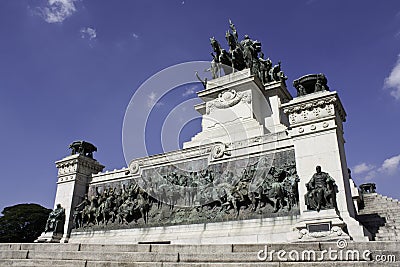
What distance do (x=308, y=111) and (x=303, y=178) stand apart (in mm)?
3118

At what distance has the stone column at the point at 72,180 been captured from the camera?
22.3 metres

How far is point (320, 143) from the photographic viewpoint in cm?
1477

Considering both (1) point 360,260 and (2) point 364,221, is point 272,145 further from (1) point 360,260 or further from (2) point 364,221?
(1) point 360,260

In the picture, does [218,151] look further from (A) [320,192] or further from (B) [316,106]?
(A) [320,192]

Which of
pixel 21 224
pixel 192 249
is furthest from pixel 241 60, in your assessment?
pixel 21 224

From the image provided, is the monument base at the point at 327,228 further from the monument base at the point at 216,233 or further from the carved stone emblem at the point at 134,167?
the carved stone emblem at the point at 134,167

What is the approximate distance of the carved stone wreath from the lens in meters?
24.5

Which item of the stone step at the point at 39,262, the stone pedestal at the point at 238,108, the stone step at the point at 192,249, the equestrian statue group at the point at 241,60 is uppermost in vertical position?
the equestrian statue group at the point at 241,60

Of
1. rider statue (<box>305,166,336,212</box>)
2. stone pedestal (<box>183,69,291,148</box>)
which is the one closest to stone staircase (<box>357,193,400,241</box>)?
rider statue (<box>305,166,336,212</box>)

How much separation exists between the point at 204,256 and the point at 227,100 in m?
18.6

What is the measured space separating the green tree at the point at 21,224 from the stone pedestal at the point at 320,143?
1538 inches

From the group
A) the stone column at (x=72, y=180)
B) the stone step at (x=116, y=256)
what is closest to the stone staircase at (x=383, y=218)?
the stone step at (x=116, y=256)

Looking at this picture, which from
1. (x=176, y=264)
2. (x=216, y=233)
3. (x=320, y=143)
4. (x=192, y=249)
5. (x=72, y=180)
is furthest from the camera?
(x=72, y=180)

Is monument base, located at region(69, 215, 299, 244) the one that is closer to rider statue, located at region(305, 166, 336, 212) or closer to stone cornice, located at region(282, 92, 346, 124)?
rider statue, located at region(305, 166, 336, 212)
